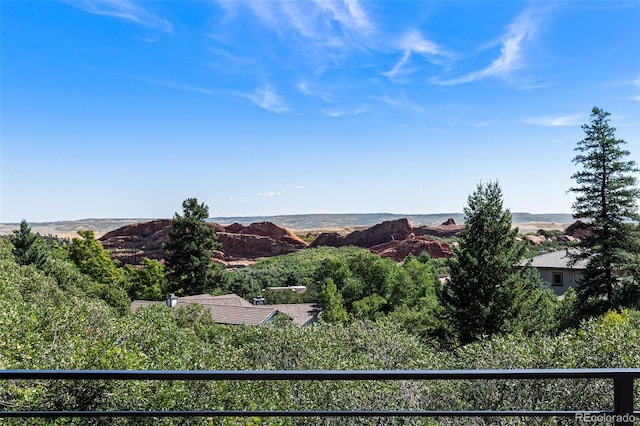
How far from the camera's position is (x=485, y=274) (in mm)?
13234

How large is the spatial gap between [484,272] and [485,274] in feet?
0.22

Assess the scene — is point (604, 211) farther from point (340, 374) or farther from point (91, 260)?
point (91, 260)

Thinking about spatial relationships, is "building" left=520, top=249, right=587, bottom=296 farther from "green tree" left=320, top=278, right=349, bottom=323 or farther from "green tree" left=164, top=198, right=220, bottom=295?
"green tree" left=164, top=198, right=220, bottom=295

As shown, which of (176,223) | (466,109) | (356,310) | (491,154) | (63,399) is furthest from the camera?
(176,223)

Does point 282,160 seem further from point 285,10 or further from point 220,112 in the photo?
point 285,10

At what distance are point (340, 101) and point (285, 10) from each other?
14.1 metres

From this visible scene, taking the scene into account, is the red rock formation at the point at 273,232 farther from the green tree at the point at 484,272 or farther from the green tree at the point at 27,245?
the green tree at the point at 484,272

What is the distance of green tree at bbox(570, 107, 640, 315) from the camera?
14961 millimetres

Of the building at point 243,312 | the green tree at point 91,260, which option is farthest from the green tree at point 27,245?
the building at point 243,312

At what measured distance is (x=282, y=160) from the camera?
29.7m

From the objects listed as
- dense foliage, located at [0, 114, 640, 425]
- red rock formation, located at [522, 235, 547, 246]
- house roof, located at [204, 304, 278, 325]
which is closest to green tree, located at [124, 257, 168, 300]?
dense foliage, located at [0, 114, 640, 425]

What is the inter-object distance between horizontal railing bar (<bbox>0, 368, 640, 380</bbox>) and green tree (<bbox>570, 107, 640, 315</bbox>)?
54.6 ft

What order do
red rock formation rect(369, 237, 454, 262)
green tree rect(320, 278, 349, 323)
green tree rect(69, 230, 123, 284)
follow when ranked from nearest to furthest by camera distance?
green tree rect(320, 278, 349, 323)
green tree rect(69, 230, 123, 284)
red rock formation rect(369, 237, 454, 262)

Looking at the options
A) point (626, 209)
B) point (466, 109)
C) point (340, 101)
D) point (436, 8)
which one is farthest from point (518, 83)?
point (436, 8)
